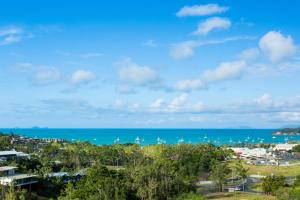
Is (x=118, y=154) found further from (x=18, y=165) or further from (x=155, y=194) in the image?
(x=155, y=194)

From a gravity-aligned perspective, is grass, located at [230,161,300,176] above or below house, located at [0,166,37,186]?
below

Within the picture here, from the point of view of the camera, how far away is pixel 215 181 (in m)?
89.8

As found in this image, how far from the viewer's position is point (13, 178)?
2660 inches

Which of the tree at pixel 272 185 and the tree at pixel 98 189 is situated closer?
the tree at pixel 98 189

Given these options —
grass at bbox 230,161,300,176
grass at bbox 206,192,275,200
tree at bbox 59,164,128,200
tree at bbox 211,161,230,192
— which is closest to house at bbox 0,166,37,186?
tree at bbox 59,164,128,200

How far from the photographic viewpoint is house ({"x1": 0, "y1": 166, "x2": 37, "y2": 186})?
6612 centimetres

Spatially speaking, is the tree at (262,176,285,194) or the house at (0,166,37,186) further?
the tree at (262,176,285,194)

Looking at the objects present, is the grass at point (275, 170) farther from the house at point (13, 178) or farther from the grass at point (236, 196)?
the house at point (13, 178)

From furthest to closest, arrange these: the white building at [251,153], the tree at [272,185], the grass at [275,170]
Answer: the white building at [251,153]
the grass at [275,170]
the tree at [272,185]

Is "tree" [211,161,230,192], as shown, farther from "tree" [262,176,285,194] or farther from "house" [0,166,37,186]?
"house" [0,166,37,186]

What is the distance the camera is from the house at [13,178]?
66125 mm

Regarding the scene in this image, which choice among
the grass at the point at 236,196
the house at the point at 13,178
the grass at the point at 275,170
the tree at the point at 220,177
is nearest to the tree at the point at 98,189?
the house at the point at 13,178

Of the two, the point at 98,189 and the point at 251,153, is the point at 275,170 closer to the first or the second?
the point at 251,153

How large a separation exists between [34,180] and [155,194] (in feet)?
64.9
